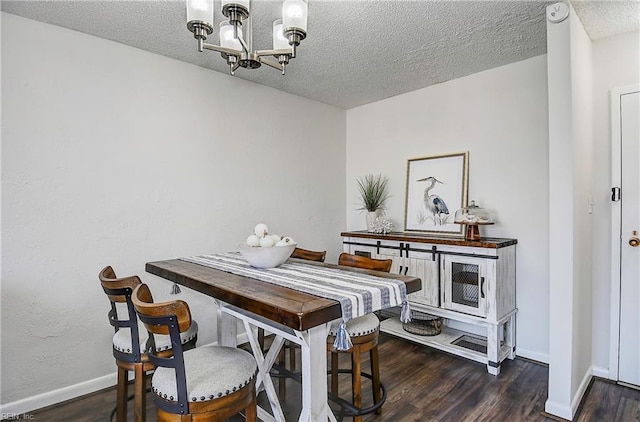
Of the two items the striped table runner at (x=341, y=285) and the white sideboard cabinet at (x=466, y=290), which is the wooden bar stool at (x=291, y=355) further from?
the white sideboard cabinet at (x=466, y=290)

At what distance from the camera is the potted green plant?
3.84 m

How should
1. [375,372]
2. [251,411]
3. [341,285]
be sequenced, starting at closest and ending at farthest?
1. [251,411]
2. [341,285]
3. [375,372]

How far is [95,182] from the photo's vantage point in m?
2.49

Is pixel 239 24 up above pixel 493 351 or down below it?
above

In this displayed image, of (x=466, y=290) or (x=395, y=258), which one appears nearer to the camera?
(x=466, y=290)

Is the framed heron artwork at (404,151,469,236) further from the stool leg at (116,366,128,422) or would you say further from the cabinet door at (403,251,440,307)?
the stool leg at (116,366,128,422)

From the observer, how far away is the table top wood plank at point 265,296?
1248 millimetres

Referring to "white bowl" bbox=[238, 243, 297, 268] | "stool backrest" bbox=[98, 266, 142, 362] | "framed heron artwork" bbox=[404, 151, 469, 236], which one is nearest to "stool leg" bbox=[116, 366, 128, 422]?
"stool backrest" bbox=[98, 266, 142, 362]

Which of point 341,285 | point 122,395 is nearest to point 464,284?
point 341,285

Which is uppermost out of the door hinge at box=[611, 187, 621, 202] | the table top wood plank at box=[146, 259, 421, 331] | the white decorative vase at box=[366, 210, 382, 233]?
the door hinge at box=[611, 187, 621, 202]

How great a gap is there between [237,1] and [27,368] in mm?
2584

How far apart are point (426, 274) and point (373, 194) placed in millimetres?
1216

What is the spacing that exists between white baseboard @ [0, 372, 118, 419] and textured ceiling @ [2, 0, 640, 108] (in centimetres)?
248

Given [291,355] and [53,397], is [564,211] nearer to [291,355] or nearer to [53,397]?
[291,355]
